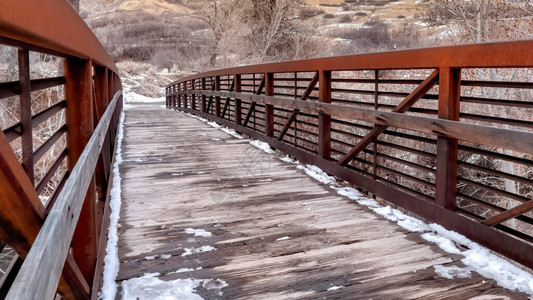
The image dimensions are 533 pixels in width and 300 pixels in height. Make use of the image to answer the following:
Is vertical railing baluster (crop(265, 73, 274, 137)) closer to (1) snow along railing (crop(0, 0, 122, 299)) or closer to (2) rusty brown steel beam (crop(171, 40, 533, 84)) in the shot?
(2) rusty brown steel beam (crop(171, 40, 533, 84))

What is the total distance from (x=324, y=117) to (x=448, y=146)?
1.94 metres

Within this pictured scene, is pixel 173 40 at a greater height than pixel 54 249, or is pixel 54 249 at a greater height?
pixel 173 40

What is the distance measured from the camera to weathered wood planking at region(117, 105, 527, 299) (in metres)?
2.33

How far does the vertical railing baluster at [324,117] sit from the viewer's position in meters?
4.70

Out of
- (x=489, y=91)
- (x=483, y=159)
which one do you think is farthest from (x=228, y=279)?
(x=489, y=91)

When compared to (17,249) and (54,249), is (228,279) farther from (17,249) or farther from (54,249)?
(54,249)

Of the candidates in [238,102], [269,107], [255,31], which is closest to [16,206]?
[269,107]

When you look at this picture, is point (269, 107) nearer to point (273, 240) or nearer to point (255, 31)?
point (273, 240)

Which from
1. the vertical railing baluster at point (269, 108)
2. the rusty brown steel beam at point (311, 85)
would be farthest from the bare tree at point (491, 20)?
the rusty brown steel beam at point (311, 85)

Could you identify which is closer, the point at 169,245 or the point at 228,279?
the point at 228,279

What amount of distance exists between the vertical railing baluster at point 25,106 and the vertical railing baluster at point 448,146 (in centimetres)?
244

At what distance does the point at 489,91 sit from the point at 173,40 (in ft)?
102

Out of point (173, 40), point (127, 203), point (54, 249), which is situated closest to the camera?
point (54, 249)

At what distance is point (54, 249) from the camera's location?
3.03 feet
